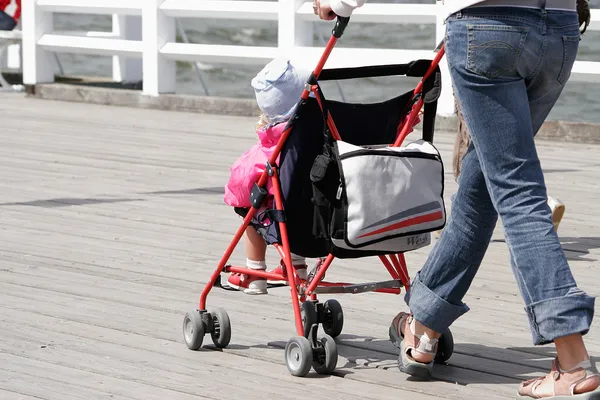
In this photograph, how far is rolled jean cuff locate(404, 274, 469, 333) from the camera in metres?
3.71

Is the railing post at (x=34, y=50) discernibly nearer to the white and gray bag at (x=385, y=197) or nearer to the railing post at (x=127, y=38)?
the railing post at (x=127, y=38)

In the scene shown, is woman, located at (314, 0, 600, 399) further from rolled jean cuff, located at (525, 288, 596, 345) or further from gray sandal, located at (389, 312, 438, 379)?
gray sandal, located at (389, 312, 438, 379)

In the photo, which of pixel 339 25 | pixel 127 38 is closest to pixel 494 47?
pixel 339 25

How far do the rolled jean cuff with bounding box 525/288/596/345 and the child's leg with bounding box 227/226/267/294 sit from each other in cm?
112

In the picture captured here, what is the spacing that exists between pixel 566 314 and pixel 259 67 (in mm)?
19377

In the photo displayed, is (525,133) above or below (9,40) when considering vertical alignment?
above

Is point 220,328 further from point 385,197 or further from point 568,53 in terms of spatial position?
point 568,53

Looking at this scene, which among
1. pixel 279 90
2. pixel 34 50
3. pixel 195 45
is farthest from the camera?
pixel 34 50

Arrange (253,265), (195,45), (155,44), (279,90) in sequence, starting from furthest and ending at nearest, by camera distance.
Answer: (155,44)
(195,45)
(253,265)
(279,90)

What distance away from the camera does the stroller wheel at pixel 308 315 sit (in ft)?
12.8

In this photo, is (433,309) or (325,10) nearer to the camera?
(325,10)

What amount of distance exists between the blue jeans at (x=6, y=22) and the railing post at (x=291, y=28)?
392 cm

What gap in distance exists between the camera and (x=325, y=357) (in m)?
3.75

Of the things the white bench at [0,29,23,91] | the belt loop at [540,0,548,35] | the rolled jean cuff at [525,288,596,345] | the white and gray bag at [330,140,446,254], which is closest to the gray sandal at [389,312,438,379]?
the white and gray bag at [330,140,446,254]
